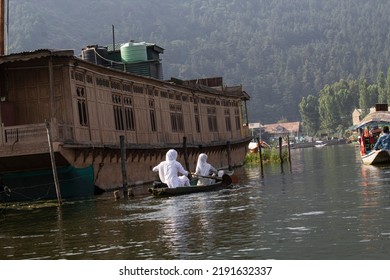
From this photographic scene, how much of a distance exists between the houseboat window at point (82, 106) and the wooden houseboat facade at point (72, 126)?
0.04 meters

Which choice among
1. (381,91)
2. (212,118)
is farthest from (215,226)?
(381,91)

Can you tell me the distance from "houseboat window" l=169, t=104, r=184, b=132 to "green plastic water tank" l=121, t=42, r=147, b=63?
7.09 metres

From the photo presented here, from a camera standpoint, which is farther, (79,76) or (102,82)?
(102,82)

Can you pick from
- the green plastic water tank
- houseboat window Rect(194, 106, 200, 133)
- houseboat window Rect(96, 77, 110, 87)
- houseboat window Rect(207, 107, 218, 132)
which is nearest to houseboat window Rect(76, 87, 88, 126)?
houseboat window Rect(96, 77, 110, 87)

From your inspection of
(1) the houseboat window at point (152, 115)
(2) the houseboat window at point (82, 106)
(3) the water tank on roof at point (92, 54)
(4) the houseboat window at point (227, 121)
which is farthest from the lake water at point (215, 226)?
(4) the houseboat window at point (227, 121)

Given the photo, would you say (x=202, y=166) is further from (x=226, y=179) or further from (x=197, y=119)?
(x=197, y=119)

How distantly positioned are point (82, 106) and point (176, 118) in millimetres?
13536

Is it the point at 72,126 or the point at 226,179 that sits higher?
the point at 72,126

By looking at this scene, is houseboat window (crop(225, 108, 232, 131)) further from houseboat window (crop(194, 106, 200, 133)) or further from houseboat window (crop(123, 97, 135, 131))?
houseboat window (crop(123, 97, 135, 131))

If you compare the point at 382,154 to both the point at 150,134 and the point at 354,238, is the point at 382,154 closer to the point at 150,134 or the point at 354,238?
the point at 150,134

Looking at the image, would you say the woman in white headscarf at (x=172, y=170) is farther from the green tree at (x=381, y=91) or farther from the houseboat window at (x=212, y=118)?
the green tree at (x=381, y=91)

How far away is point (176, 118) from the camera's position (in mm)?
48750

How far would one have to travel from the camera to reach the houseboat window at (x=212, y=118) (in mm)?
56159
